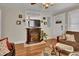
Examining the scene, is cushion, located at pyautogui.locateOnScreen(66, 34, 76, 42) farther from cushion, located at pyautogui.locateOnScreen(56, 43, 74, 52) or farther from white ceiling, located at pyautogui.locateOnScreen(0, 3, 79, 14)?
white ceiling, located at pyautogui.locateOnScreen(0, 3, 79, 14)

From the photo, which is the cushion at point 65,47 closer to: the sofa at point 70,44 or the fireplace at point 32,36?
the sofa at point 70,44

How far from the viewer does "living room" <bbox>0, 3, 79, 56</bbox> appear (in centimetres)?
146

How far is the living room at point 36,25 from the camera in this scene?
1.46 m

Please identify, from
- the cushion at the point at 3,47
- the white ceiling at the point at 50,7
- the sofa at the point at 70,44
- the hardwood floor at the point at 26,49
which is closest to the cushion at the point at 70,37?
the sofa at the point at 70,44

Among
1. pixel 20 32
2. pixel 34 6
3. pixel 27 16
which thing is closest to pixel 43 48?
pixel 20 32

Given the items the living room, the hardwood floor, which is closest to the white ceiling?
the living room

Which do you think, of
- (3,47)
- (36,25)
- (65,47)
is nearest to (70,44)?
(65,47)

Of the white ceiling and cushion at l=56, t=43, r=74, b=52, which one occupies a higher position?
the white ceiling

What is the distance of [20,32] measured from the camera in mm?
1486

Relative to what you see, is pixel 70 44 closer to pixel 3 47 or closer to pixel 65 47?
pixel 65 47

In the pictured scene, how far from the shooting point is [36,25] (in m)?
1.50

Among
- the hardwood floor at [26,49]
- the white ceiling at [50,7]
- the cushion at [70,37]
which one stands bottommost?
the hardwood floor at [26,49]

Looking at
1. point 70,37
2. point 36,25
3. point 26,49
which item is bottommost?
point 26,49

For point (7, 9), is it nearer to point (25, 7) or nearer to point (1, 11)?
point (1, 11)
